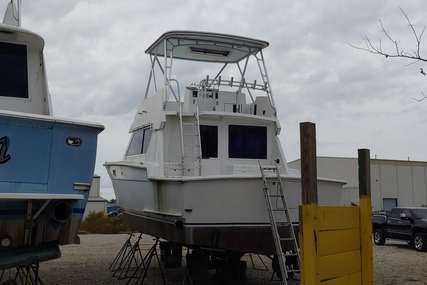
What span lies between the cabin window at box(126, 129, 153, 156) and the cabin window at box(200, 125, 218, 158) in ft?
3.98

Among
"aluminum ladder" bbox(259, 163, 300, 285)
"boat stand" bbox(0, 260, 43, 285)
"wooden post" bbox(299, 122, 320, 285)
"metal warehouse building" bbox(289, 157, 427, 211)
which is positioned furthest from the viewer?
"metal warehouse building" bbox(289, 157, 427, 211)

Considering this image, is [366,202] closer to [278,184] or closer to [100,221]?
[278,184]

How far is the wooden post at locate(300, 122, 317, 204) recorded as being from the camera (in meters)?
5.50

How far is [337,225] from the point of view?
6070mm

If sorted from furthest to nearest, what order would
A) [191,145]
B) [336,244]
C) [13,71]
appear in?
[191,145] → [13,71] → [336,244]

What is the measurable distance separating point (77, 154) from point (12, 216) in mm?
1084

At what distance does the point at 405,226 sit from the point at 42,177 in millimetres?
15135

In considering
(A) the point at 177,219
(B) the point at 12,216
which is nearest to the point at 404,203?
(A) the point at 177,219

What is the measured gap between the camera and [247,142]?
1020 cm

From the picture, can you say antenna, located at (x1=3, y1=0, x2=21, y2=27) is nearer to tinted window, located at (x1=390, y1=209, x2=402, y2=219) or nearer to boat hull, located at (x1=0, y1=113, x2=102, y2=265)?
boat hull, located at (x1=0, y1=113, x2=102, y2=265)

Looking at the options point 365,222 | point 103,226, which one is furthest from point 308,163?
point 103,226

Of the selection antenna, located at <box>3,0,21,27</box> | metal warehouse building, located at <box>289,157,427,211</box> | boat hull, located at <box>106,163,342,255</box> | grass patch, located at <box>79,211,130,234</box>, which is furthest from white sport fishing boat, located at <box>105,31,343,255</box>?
metal warehouse building, located at <box>289,157,427,211</box>

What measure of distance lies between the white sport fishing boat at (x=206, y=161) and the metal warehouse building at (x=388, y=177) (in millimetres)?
28308

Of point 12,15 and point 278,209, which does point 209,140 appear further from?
point 12,15
